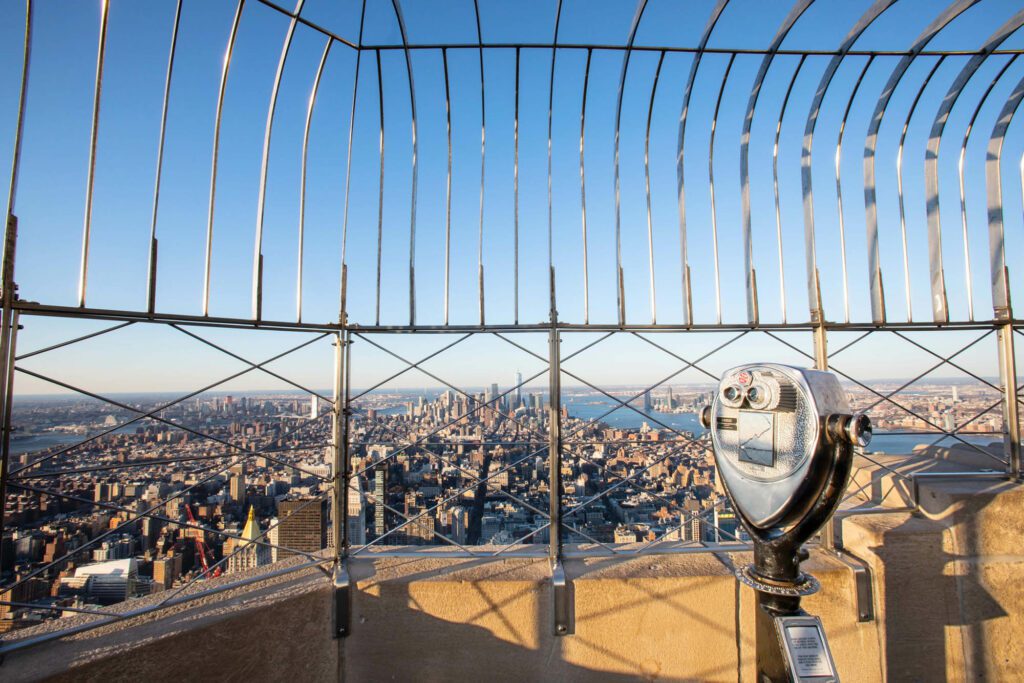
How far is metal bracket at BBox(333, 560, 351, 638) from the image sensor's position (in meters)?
3.15

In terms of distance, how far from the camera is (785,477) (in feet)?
6.34

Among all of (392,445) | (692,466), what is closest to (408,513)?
(392,445)

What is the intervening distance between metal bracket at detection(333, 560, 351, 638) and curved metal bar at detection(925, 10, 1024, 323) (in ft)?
16.2

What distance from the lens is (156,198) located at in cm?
291

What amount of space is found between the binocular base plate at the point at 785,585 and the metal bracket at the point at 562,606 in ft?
4.60

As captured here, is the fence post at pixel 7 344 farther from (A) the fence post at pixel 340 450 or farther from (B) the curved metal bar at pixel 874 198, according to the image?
(B) the curved metal bar at pixel 874 198

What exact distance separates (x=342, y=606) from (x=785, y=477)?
9.14 ft

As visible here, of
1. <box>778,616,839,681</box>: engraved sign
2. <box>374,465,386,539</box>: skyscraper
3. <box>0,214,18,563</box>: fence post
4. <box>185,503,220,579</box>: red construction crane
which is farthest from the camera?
<box>374,465,386,539</box>: skyscraper

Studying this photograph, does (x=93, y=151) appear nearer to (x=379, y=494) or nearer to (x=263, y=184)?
(x=263, y=184)

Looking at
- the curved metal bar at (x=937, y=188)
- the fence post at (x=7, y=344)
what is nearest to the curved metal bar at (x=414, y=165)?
the fence post at (x=7, y=344)

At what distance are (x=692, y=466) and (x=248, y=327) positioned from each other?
4.01m

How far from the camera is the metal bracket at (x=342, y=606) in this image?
315cm

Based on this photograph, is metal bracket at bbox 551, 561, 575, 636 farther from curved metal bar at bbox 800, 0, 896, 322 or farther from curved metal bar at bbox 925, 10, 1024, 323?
curved metal bar at bbox 925, 10, 1024, 323

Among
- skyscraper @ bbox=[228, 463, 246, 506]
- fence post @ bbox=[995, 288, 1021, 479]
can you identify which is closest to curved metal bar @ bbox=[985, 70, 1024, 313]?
fence post @ bbox=[995, 288, 1021, 479]
